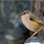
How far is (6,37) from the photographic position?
7312 mm

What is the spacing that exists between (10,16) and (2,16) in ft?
0.96

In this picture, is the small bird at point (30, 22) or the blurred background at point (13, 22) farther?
the blurred background at point (13, 22)

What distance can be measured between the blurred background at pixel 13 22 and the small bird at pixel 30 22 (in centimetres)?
293

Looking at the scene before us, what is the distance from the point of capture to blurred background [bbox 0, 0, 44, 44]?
715 centimetres

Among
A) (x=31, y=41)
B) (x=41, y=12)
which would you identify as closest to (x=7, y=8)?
(x=41, y=12)

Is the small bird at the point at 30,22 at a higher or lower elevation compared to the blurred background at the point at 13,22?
lower

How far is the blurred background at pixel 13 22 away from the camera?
7148 millimetres

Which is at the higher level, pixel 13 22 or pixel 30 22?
pixel 13 22

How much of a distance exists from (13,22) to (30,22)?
3.67 metres

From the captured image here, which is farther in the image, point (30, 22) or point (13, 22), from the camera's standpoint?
point (13, 22)

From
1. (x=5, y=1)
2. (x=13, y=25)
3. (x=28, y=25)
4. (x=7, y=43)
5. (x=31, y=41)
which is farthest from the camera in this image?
(x=5, y=1)

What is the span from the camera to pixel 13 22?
7582 millimetres

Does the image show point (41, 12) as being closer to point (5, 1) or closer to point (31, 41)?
point (5, 1)

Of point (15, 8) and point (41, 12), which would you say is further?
point (15, 8)
